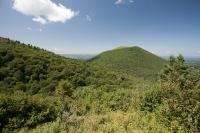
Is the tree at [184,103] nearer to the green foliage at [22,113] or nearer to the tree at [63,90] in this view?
the green foliage at [22,113]

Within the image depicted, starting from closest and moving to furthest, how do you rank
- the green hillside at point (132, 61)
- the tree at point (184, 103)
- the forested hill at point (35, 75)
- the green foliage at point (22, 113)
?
1. the tree at point (184, 103)
2. the green foliage at point (22, 113)
3. the forested hill at point (35, 75)
4. the green hillside at point (132, 61)

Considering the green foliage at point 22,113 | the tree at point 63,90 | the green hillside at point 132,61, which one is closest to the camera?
the green foliage at point 22,113

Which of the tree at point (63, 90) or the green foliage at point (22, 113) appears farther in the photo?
the tree at point (63, 90)

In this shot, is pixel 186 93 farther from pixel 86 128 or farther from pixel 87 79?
pixel 87 79

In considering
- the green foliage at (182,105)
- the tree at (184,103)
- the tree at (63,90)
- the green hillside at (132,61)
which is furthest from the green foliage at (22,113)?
the green hillside at (132,61)

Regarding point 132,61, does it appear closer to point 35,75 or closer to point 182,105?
point 35,75

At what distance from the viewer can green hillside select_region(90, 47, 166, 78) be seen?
150 meters

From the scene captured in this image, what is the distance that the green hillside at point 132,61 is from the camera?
150 meters

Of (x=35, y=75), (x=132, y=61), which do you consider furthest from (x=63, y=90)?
(x=132, y=61)

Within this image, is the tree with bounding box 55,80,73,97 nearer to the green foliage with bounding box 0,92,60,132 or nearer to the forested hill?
the green foliage with bounding box 0,92,60,132

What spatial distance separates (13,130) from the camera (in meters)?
14.7

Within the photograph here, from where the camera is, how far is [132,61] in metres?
163

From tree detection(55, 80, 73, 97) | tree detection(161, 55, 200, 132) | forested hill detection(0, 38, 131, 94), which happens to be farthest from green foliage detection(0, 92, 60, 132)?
forested hill detection(0, 38, 131, 94)

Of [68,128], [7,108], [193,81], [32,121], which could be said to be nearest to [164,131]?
[193,81]
